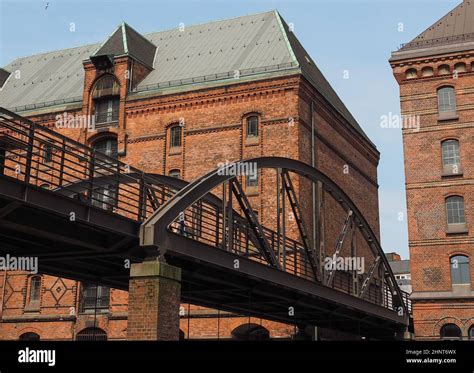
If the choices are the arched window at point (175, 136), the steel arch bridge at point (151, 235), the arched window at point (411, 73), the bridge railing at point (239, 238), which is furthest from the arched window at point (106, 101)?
the steel arch bridge at point (151, 235)

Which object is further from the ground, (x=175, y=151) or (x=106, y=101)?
(x=106, y=101)

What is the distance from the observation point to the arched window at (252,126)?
2875 cm

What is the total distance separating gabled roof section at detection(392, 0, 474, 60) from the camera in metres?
29.5

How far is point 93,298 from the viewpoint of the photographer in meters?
30.0

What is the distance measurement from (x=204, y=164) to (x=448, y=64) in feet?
36.8

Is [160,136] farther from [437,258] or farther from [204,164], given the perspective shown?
[437,258]

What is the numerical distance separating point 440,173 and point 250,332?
10.2m

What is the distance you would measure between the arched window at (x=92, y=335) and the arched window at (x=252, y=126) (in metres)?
10.4

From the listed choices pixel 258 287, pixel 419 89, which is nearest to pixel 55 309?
pixel 258 287

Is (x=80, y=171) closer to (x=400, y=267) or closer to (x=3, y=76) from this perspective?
(x=3, y=76)

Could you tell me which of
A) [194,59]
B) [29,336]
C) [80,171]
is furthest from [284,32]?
[80,171]

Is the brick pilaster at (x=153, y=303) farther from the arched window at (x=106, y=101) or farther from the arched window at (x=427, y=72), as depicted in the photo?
the arched window at (x=427, y=72)

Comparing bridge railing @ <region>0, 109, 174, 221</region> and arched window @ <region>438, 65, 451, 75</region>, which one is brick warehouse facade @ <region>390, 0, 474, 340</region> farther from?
bridge railing @ <region>0, 109, 174, 221</region>

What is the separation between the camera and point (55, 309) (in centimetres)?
3031
